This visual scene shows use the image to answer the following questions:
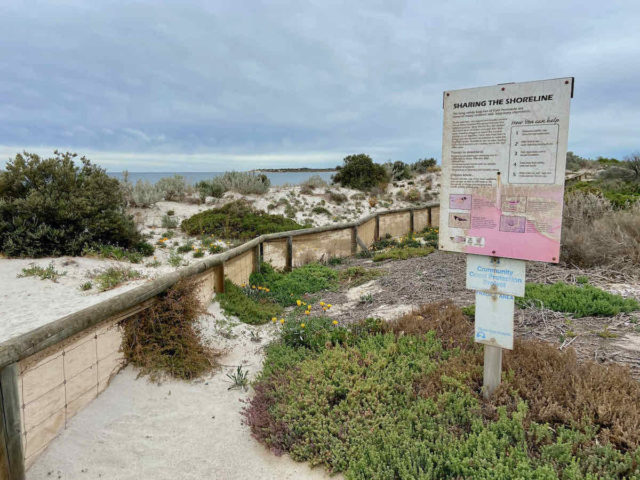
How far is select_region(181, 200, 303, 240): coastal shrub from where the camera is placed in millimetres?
11258

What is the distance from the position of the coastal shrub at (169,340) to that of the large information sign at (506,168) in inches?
119

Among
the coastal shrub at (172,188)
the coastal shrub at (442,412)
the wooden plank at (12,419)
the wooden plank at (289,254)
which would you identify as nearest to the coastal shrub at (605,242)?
the coastal shrub at (442,412)

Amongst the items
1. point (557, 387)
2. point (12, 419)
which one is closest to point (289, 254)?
point (557, 387)

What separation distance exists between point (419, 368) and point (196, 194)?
14.0 meters

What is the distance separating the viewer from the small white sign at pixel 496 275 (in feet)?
10.9

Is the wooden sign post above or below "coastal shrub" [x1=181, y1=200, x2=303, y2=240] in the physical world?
above

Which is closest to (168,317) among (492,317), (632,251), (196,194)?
(492,317)

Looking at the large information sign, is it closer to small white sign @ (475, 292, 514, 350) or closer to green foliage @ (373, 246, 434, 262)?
small white sign @ (475, 292, 514, 350)

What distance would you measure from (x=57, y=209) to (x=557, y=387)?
8386 millimetres

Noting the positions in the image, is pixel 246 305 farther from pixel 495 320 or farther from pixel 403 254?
pixel 403 254

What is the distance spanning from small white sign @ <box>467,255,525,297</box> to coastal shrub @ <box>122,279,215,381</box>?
122 inches

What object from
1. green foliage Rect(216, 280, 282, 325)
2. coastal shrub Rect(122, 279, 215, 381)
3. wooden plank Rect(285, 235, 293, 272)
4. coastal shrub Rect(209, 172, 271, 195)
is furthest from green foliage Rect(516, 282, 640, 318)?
coastal shrub Rect(209, 172, 271, 195)

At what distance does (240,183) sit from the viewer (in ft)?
60.8

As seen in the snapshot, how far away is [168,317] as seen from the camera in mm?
4730
